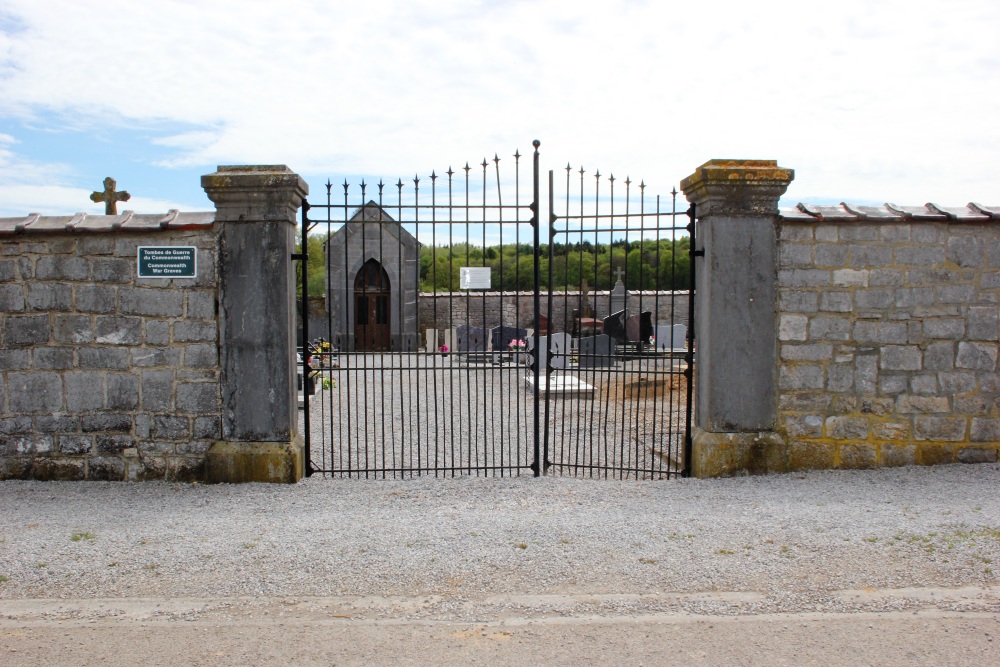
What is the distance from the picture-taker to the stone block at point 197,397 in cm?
573

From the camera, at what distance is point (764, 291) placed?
5750mm

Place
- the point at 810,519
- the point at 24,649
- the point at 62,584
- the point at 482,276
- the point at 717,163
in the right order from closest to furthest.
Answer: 1. the point at 24,649
2. the point at 62,584
3. the point at 810,519
4. the point at 717,163
5. the point at 482,276

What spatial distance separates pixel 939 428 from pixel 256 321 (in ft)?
17.7

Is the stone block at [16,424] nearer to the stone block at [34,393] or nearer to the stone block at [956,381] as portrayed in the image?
the stone block at [34,393]

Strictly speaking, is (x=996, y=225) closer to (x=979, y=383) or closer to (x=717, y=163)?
(x=979, y=383)

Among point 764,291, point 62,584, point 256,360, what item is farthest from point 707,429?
point 62,584

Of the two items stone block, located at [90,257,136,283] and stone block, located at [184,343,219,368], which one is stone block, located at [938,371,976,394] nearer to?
stone block, located at [184,343,219,368]

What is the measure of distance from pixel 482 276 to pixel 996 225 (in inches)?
159

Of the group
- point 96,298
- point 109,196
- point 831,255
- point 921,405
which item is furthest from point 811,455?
point 109,196

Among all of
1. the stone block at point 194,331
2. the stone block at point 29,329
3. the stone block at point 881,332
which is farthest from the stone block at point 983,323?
the stone block at point 29,329

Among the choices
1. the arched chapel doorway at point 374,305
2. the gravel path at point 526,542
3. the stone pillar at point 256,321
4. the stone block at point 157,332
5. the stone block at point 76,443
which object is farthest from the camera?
the arched chapel doorway at point 374,305

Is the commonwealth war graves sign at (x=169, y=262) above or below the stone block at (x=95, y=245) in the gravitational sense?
below

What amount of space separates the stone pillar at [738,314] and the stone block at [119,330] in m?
4.38

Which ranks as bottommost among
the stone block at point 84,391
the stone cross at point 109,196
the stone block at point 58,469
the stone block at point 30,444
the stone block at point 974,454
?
the stone block at point 58,469
